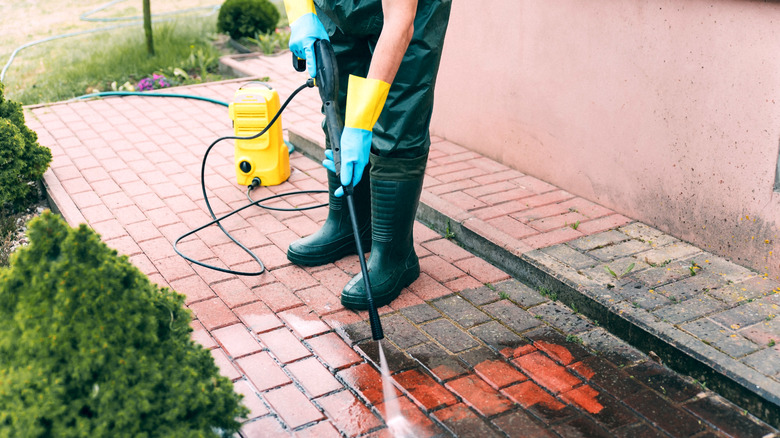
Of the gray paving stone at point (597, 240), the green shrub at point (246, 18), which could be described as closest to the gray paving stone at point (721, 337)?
the gray paving stone at point (597, 240)

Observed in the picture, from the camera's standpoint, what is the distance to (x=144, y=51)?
7492mm

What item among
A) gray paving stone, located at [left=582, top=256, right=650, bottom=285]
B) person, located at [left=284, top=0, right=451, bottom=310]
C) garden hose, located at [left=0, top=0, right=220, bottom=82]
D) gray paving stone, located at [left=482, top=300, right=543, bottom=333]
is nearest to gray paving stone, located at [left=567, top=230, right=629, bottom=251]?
gray paving stone, located at [left=582, top=256, right=650, bottom=285]

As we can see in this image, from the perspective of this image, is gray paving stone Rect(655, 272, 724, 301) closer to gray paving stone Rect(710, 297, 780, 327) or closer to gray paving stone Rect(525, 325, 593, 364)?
gray paving stone Rect(710, 297, 780, 327)

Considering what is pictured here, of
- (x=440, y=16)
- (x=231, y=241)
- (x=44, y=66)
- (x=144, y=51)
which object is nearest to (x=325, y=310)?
(x=231, y=241)

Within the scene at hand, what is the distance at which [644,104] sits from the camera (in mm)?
3625

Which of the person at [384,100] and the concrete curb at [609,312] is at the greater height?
the person at [384,100]

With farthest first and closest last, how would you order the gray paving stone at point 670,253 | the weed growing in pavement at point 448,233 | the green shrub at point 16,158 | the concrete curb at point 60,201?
the green shrub at point 16,158, the concrete curb at point 60,201, the weed growing in pavement at point 448,233, the gray paving stone at point 670,253

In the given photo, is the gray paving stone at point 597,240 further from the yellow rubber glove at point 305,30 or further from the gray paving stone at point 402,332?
the yellow rubber glove at point 305,30

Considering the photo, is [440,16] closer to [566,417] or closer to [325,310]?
[325,310]

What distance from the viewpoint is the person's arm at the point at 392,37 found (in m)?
2.71

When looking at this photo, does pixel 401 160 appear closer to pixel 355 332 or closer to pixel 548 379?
pixel 355 332

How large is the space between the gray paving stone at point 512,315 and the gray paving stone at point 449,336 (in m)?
0.21

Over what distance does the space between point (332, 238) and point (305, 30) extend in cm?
102

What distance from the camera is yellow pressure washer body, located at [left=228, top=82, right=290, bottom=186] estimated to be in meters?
4.37
